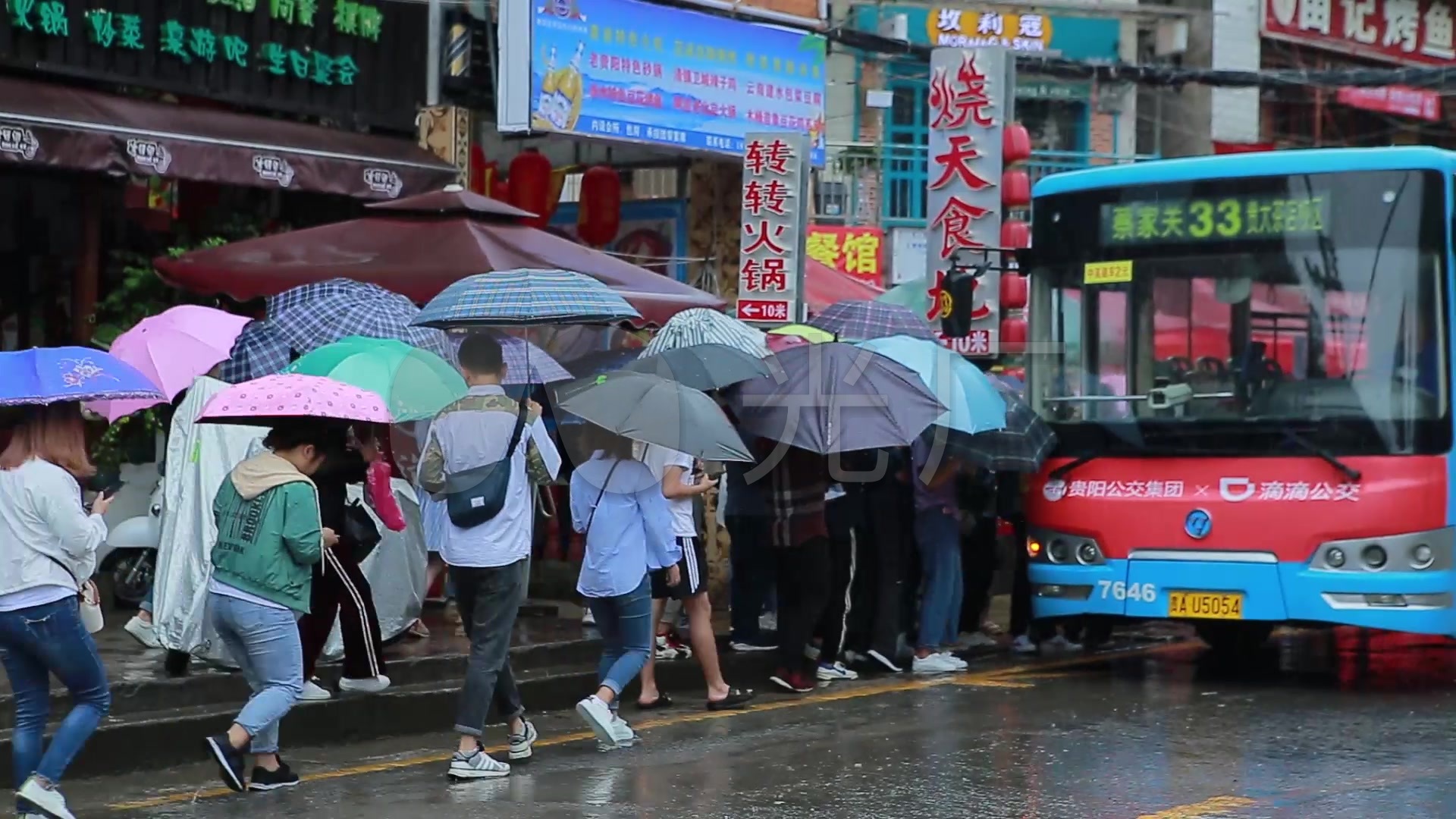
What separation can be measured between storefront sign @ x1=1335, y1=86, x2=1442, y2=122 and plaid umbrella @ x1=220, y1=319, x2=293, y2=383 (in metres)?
22.0

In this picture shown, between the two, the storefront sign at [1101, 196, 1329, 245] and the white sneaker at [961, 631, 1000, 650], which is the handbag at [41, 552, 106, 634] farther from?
the white sneaker at [961, 631, 1000, 650]

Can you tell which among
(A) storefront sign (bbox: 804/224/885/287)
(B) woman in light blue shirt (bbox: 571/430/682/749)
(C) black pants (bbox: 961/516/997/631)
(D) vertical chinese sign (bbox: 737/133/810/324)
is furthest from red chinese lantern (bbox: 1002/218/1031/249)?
(A) storefront sign (bbox: 804/224/885/287)

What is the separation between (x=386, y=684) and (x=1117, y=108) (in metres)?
20.8

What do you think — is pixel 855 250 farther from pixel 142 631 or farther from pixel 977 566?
pixel 142 631

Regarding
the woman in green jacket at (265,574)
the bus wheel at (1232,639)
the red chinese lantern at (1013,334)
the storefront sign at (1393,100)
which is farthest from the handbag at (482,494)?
the storefront sign at (1393,100)

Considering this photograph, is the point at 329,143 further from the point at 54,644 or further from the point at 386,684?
the point at 54,644

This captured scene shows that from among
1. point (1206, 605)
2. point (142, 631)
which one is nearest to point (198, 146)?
point (142, 631)

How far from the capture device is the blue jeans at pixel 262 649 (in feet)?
25.2

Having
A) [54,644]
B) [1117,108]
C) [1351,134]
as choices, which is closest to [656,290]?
[54,644]

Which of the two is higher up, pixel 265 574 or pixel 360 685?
pixel 265 574

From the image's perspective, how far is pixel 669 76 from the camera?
15.6 meters

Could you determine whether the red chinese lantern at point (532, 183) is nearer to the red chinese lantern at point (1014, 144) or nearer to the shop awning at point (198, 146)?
the shop awning at point (198, 146)

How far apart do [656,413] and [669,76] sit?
7.22m

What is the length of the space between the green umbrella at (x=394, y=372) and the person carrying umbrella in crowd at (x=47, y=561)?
2.32m
